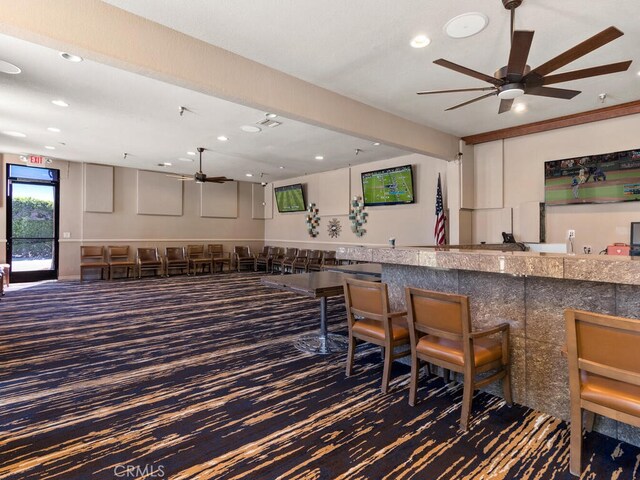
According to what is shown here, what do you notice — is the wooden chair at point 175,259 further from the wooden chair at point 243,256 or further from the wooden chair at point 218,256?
the wooden chair at point 243,256

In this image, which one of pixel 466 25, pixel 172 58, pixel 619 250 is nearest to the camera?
pixel 466 25

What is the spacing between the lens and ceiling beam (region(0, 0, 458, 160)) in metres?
2.52

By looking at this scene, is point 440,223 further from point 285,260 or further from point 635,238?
point 285,260

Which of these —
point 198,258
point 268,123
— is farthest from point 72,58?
point 198,258

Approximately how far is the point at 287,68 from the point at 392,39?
118cm

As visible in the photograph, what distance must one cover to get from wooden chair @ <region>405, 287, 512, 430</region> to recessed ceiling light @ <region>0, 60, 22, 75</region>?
4.75 metres

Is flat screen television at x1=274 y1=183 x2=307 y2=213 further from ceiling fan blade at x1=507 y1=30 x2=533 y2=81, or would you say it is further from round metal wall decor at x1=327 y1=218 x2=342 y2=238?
ceiling fan blade at x1=507 y1=30 x2=533 y2=81

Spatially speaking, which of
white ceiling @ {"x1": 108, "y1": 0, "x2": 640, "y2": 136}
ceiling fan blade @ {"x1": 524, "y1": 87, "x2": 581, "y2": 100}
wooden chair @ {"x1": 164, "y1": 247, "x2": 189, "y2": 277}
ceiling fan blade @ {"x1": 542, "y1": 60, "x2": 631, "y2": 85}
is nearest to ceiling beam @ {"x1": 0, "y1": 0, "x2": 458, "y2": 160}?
white ceiling @ {"x1": 108, "y1": 0, "x2": 640, "y2": 136}

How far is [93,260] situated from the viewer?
935 cm

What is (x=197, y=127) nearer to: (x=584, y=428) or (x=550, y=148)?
(x=550, y=148)

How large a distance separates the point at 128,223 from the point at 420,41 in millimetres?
9341

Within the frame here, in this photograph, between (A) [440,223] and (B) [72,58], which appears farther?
(A) [440,223]

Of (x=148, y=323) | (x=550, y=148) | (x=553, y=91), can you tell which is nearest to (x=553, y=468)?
(x=553, y=91)

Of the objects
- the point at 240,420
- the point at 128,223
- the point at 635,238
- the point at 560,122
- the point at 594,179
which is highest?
the point at 560,122
